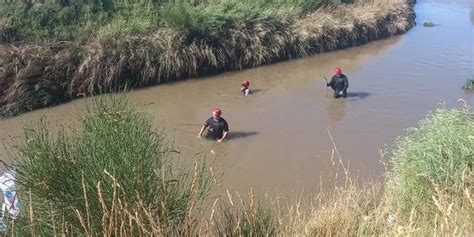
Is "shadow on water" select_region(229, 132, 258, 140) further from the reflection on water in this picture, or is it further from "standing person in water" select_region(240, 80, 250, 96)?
"standing person in water" select_region(240, 80, 250, 96)

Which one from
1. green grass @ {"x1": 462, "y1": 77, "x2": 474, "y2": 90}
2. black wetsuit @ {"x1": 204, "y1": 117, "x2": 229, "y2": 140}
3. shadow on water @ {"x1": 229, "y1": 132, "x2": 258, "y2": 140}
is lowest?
green grass @ {"x1": 462, "y1": 77, "x2": 474, "y2": 90}

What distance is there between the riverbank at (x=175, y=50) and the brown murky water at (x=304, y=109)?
498mm

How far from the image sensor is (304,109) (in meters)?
15.9

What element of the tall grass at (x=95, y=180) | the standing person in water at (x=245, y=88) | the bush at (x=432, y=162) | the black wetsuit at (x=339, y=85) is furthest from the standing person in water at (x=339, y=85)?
the tall grass at (x=95, y=180)

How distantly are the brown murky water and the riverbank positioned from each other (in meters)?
0.50

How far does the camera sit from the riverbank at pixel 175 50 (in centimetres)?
Result: 1578

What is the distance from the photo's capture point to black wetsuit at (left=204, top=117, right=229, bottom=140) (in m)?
12.7

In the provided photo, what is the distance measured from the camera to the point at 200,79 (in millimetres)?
19203

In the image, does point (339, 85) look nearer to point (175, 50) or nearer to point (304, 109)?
point (304, 109)

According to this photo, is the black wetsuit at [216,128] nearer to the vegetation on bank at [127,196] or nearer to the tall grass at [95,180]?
the vegetation on bank at [127,196]

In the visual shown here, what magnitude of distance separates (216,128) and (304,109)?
413 centimetres

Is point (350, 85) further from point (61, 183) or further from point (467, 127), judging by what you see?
point (61, 183)

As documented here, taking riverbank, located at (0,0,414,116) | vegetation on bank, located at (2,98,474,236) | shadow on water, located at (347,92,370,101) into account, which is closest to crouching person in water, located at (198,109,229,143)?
riverbank, located at (0,0,414,116)

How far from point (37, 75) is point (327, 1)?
16325mm
